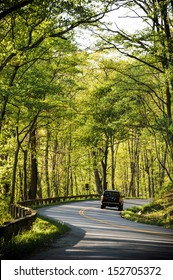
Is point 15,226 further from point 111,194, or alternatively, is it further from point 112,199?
point 112,199

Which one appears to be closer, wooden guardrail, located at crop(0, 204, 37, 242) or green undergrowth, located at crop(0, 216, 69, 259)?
green undergrowth, located at crop(0, 216, 69, 259)

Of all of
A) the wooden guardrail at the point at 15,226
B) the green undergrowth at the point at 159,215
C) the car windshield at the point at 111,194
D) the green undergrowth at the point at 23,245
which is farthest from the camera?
the car windshield at the point at 111,194

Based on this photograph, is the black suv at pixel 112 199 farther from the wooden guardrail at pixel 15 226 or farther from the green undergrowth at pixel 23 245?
the green undergrowth at pixel 23 245

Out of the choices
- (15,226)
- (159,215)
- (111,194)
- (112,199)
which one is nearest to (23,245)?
(15,226)

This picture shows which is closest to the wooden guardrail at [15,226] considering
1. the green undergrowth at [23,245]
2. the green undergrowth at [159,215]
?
the green undergrowth at [23,245]

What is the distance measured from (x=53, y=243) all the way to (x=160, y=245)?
3.36 m

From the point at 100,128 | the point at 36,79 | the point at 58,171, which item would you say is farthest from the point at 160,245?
the point at 58,171

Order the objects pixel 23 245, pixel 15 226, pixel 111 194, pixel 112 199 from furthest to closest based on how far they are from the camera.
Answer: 1. pixel 112 199
2. pixel 111 194
3. pixel 15 226
4. pixel 23 245

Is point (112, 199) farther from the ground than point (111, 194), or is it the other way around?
point (111, 194)

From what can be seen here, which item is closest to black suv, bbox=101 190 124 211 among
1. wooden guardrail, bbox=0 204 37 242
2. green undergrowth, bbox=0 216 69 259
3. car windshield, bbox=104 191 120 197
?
car windshield, bbox=104 191 120 197

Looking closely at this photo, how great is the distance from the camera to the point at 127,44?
2350cm

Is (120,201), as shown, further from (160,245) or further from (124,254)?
(124,254)

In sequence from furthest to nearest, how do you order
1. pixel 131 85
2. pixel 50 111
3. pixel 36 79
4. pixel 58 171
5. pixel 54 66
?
pixel 58 171 < pixel 50 111 < pixel 54 66 < pixel 131 85 < pixel 36 79

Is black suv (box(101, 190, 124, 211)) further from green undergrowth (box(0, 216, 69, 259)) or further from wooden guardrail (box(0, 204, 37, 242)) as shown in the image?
green undergrowth (box(0, 216, 69, 259))
